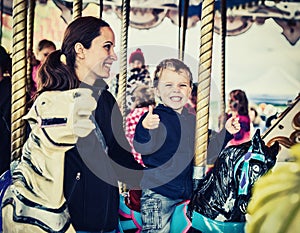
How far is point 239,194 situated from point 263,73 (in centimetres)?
54

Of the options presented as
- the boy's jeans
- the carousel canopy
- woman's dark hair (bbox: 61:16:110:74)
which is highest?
the carousel canopy

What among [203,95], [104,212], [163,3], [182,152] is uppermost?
[163,3]

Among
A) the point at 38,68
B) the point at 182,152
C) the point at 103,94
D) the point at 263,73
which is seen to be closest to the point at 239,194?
the point at 182,152

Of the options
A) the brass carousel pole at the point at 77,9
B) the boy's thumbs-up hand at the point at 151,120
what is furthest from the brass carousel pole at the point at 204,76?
the brass carousel pole at the point at 77,9

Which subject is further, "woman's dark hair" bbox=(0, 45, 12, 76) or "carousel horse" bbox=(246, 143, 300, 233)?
"woman's dark hair" bbox=(0, 45, 12, 76)

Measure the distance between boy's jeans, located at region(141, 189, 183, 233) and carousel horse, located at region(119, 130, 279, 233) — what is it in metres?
0.03

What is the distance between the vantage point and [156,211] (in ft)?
11.0

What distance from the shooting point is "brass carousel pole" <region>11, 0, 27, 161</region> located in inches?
132

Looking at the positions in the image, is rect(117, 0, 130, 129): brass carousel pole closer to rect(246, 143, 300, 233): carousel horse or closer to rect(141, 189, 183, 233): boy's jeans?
rect(141, 189, 183, 233): boy's jeans

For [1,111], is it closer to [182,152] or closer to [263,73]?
[182,152]

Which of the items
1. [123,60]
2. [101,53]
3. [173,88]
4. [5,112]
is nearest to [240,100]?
[173,88]

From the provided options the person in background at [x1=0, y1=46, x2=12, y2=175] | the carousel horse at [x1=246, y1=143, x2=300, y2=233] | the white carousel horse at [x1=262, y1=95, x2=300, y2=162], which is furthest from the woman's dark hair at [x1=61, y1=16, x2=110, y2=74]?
the carousel horse at [x1=246, y1=143, x2=300, y2=233]

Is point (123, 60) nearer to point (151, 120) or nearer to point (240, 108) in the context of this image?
point (151, 120)

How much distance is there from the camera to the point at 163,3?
10.9 ft
